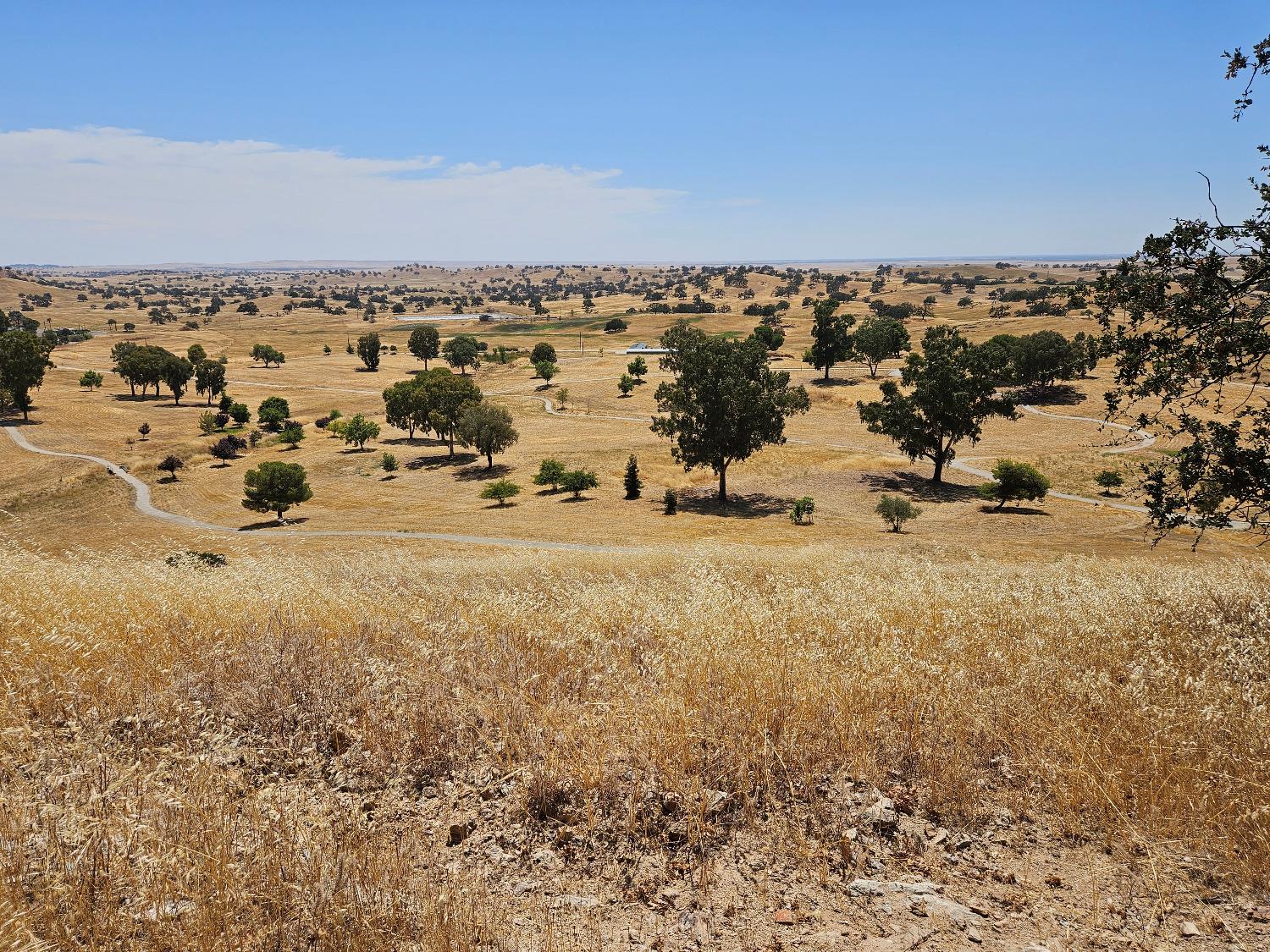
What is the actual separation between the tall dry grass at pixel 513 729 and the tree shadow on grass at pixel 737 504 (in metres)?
47.2

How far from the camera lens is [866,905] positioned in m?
4.67

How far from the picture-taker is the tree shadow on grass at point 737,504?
188 feet

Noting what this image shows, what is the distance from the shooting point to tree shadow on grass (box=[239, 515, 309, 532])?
53600 millimetres

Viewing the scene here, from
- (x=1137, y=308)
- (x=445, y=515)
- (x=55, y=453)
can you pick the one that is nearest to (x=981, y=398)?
(x=445, y=515)

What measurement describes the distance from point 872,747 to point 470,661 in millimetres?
4139

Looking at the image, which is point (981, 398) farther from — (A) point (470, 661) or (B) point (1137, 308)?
(A) point (470, 661)

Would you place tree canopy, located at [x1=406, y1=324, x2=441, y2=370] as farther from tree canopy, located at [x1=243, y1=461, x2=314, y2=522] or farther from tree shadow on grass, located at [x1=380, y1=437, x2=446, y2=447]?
tree canopy, located at [x1=243, y1=461, x2=314, y2=522]

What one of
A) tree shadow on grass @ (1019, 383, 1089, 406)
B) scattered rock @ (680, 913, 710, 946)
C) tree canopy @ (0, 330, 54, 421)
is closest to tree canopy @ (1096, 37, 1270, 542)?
scattered rock @ (680, 913, 710, 946)

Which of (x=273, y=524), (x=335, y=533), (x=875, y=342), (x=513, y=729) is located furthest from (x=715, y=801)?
(x=875, y=342)

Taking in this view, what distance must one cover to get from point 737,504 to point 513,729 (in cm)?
5501

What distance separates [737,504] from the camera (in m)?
60.3

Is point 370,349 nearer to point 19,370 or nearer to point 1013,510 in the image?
point 19,370

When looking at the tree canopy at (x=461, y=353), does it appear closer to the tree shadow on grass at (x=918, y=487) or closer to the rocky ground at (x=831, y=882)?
the tree shadow on grass at (x=918, y=487)

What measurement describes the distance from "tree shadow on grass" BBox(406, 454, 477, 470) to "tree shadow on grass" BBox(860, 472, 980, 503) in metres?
45.2
